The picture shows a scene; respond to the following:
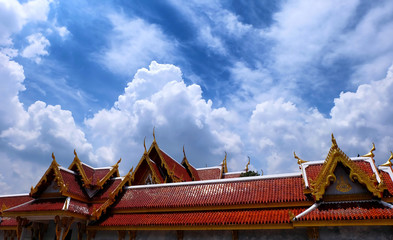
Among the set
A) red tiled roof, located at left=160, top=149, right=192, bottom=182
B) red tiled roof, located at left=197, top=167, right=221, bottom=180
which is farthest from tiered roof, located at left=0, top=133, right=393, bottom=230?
red tiled roof, located at left=197, top=167, right=221, bottom=180

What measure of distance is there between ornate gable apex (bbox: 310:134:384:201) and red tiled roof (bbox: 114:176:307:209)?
2.69 ft

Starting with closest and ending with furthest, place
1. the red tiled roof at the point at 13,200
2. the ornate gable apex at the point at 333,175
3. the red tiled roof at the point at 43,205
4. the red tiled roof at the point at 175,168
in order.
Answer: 1. the ornate gable apex at the point at 333,175
2. the red tiled roof at the point at 43,205
3. the red tiled roof at the point at 175,168
4. the red tiled roof at the point at 13,200

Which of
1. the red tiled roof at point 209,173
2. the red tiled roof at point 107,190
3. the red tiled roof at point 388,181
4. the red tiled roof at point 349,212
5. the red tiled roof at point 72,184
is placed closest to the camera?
the red tiled roof at point 349,212

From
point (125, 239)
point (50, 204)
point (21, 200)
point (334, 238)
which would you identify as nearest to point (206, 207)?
point (125, 239)

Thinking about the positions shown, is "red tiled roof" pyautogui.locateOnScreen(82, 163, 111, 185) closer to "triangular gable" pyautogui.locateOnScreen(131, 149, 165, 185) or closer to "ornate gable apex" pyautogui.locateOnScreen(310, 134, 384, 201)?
"triangular gable" pyautogui.locateOnScreen(131, 149, 165, 185)

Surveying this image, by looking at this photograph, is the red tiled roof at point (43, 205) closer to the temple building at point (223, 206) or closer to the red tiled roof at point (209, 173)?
the temple building at point (223, 206)

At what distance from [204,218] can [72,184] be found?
8906 millimetres

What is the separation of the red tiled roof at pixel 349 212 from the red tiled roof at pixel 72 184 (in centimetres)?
1243

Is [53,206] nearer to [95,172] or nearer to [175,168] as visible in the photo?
[95,172]

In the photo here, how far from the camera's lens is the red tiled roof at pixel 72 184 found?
55.3ft

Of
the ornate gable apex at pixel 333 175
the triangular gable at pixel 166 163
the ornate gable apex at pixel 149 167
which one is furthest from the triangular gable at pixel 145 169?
the ornate gable apex at pixel 333 175

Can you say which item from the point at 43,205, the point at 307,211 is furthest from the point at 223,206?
the point at 43,205

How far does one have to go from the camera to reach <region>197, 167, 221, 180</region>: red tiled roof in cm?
2897

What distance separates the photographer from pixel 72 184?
1753 centimetres
